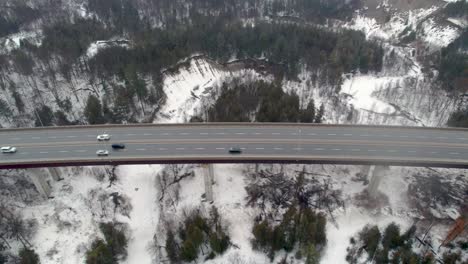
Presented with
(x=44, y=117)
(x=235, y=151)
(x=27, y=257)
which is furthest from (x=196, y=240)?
(x=44, y=117)

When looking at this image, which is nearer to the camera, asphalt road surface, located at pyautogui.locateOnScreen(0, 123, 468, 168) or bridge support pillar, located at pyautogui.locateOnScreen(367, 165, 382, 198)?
asphalt road surface, located at pyautogui.locateOnScreen(0, 123, 468, 168)

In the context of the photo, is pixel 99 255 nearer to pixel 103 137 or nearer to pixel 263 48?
pixel 103 137

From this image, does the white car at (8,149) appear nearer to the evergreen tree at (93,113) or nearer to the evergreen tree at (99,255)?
the evergreen tree at (93,113)

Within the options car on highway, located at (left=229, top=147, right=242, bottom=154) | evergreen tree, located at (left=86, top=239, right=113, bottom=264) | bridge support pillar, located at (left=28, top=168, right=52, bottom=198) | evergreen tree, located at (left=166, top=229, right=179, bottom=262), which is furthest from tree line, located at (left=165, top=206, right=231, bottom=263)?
bridge support pillar, located at (left=28, top=168, right=52, bottom=198)

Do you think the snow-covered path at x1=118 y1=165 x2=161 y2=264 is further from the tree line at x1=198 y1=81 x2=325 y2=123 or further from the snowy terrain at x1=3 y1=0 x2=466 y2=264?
the tree line at x1=198 y1=81 x2=325 y2=123

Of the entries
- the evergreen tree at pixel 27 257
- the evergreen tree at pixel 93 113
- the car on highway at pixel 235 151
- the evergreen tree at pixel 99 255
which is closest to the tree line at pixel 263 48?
the evergreen tree at pixel 93 113

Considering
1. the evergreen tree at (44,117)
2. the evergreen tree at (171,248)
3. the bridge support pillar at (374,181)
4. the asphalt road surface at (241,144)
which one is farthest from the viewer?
the evergreen tree at (44,117)

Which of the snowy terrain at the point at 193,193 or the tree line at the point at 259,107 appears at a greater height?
the tree line at the point at 259,107

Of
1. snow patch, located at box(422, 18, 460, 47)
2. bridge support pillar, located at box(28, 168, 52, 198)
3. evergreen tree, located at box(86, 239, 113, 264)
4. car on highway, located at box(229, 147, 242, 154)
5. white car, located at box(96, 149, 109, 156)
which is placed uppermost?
snow patch, located at box(422, 18, 460, 47)
